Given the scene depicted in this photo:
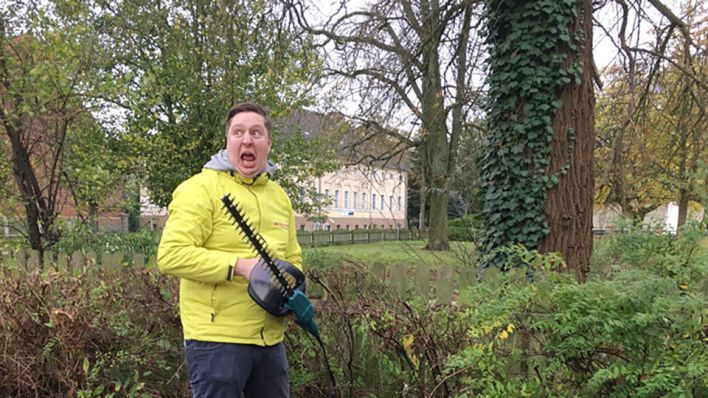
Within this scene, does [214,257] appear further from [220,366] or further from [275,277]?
[220,366]

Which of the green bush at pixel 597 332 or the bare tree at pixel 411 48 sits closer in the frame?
the green bush at pixel 597 332

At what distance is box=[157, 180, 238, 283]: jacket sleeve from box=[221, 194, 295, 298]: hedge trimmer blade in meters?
0.09

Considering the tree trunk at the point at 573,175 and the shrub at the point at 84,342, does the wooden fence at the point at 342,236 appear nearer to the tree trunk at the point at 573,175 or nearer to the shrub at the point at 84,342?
the tree trunk at the point at 573,175

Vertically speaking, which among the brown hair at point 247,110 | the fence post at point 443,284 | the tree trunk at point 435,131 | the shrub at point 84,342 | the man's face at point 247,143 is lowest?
the shrub at point 84,342

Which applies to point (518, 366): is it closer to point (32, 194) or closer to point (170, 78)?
point (32, 194)

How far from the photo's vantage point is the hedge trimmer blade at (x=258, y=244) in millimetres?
2080

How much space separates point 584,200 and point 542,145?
0.61 metres

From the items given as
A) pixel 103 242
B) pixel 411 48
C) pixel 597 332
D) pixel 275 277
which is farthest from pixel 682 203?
pixel 275 277

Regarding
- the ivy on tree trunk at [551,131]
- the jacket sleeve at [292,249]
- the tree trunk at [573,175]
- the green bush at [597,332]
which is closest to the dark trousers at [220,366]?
the jacket sleeve at [292,249]

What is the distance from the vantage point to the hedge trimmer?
81.4 inches

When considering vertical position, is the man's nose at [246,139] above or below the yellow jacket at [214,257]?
above

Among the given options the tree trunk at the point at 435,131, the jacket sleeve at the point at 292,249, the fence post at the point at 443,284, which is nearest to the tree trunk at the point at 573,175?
the fence post at the point at 443,284

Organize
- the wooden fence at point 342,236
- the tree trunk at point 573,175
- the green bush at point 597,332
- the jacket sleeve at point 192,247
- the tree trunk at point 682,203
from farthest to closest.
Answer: the wooden fence at point 342,236 → the tree trunk at point 573,175 → the tree trunk at point 682,203 → the jacket sleeve at point 192,247 → the green bush at point 597,332

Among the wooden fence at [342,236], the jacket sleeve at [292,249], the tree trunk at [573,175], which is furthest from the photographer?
the wooden fence at [342,236]
